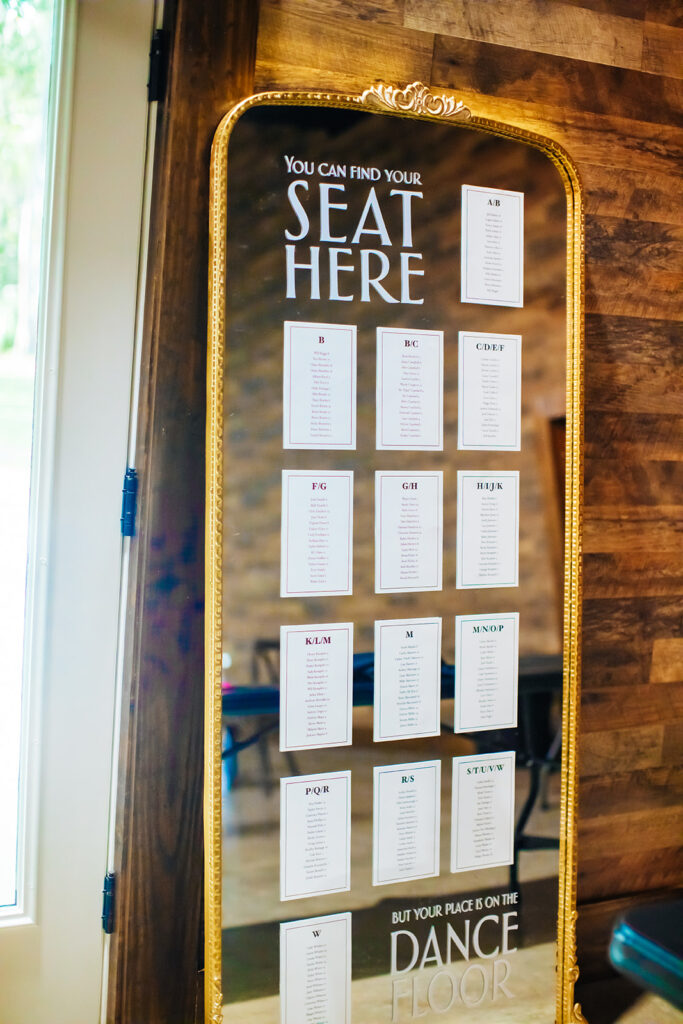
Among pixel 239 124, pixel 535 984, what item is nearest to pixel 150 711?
pixel 535 984

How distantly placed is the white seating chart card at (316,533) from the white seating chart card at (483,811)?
1.55 ft

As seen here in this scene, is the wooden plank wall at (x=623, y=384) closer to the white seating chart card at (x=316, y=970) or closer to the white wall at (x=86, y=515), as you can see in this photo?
the white seating chart card at (x=316, y=970)

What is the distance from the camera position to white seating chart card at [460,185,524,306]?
152 cm

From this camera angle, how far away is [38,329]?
1.42 meters

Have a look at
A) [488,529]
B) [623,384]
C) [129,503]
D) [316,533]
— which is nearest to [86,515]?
[129,503]

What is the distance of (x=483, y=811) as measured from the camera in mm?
1549

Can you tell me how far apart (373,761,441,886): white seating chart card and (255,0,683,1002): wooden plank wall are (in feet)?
1.43

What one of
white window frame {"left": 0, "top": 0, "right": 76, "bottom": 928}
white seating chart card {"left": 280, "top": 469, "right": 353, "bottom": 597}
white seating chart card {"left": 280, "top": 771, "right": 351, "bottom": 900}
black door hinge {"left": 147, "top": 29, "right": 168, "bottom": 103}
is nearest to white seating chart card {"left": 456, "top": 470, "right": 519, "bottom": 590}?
white seating chart card {"left": 280, "top": 469, "right": 353, "bottom": 597}

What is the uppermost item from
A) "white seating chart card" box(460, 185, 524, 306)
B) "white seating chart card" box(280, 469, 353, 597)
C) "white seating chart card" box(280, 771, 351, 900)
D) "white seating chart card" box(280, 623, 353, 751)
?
"white seating chart card" box(460, 185, 524, 306)

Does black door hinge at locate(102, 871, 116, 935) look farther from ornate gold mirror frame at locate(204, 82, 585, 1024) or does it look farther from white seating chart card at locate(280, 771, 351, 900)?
white seating chart card at locate(280, 771, 351, 900)

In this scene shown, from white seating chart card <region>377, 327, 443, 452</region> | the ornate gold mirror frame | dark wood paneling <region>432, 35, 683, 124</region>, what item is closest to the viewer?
the ornate gold mirror frame

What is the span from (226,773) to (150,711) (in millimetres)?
184

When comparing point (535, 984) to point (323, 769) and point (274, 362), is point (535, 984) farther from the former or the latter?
point (274, 362)

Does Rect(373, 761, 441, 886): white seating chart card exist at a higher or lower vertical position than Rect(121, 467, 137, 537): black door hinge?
lower
